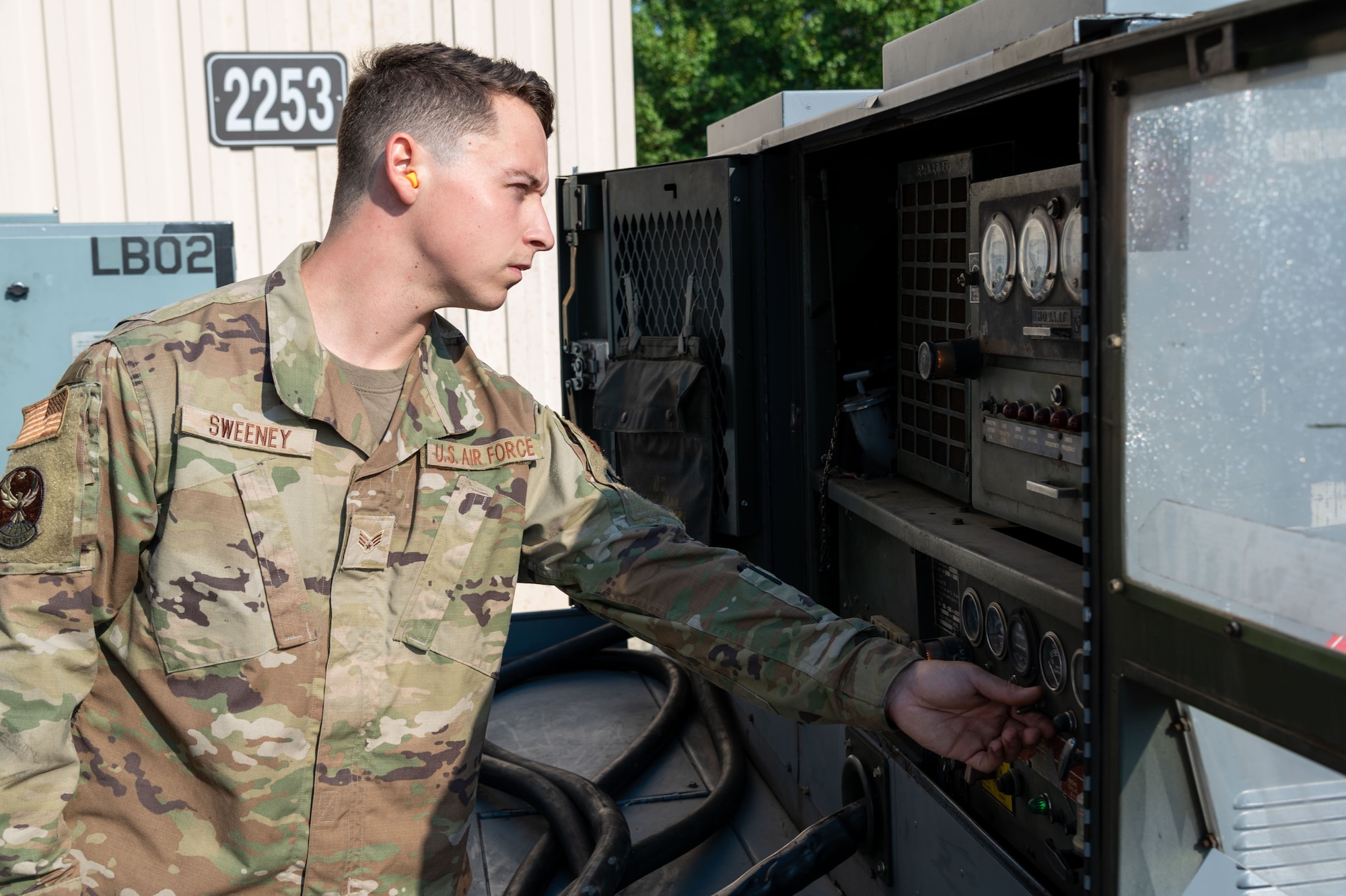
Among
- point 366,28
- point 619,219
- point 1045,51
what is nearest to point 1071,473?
point 1045,51

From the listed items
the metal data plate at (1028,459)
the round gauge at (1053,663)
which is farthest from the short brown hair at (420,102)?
the round gauge at (1053,663)

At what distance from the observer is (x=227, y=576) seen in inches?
69.8

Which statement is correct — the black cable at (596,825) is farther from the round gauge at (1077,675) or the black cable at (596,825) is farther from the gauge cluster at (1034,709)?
the round gauge at (1077,675)

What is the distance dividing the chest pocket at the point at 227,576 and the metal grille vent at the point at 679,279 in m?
1.55

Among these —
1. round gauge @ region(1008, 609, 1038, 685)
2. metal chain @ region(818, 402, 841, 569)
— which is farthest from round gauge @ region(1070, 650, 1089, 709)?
metal chain @ region(818, 402, 841, 569)

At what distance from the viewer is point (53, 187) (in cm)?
566

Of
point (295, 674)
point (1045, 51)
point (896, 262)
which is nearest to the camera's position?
point (1045, 51)

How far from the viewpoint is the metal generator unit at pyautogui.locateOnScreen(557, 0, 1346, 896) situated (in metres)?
1.27

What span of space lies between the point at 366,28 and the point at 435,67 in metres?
4.27

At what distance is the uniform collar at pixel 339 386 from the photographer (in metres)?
1.82

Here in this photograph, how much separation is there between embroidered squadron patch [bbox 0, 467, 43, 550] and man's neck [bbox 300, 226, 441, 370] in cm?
45

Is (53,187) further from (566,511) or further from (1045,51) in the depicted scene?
(1045,51)

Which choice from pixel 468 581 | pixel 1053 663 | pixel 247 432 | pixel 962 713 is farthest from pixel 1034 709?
pixel 247 432

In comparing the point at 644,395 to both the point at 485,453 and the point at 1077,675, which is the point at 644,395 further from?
the point at 1077,675
